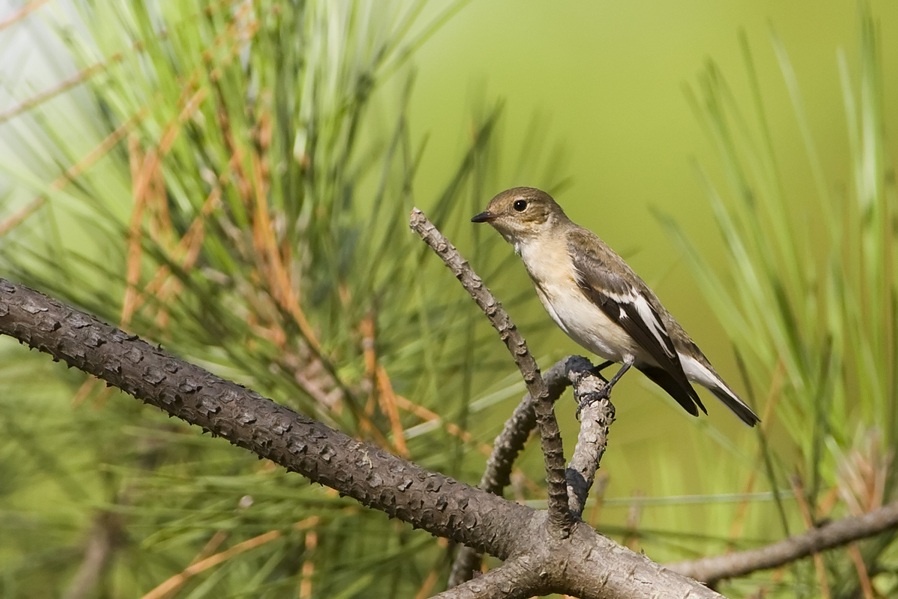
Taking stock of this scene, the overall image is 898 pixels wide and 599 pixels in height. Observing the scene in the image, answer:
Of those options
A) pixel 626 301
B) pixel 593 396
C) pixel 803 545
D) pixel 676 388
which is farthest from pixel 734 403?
pixel 803 545

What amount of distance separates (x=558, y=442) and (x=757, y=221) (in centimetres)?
74

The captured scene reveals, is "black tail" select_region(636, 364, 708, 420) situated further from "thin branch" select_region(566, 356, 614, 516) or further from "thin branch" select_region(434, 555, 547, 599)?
"thin branch" select_region(434, 555, 547, 599)

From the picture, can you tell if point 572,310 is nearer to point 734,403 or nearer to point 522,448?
point 734,403

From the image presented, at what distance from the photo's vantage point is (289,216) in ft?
A: 5.42

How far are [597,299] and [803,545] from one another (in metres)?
1.15

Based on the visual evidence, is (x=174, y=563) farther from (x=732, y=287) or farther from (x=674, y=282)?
(x=674, y=282)

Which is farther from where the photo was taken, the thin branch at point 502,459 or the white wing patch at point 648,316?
the white wing patch at point 648,316

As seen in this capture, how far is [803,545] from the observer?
128cm

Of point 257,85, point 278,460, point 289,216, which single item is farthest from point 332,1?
point 278,460

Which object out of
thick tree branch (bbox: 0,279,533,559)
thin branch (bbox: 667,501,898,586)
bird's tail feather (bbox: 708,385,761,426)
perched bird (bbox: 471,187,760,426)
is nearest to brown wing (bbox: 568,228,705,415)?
perched bird (bbox: 471,187,760,426)

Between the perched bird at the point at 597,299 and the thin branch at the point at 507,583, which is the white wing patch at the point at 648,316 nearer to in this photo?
the perched bird at the point at 597,299

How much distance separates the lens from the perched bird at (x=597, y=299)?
7.55 feet

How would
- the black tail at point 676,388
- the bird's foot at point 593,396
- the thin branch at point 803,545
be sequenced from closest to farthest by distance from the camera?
the thin branch at point 803,545
the bird's foot at point 593,396
the black tail at point 676,388

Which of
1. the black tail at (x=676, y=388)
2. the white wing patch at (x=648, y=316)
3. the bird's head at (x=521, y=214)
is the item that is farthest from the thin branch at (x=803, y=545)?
the bird's head at (x=521, y=214)
